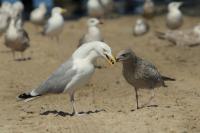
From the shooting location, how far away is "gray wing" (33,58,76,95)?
9.48 meters

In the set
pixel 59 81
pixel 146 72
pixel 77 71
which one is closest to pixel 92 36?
pixel 146 72

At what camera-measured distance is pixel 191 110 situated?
9.88m

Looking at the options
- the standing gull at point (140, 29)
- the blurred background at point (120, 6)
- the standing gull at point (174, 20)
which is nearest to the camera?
the standing gull at point (174, 20)

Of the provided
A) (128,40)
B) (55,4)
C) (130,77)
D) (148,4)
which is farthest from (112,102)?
(55,4)

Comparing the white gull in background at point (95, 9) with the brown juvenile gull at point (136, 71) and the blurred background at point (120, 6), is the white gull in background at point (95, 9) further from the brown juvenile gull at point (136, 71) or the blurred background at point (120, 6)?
the brown juvenile gull at point (136, 71)

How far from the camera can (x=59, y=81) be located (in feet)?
31.4

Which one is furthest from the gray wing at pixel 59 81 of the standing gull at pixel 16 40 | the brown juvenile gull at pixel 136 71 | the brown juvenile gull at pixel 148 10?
the brown juvenile gull at pixel 148 10

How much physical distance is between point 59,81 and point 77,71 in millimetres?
352

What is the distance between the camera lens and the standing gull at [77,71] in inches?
370

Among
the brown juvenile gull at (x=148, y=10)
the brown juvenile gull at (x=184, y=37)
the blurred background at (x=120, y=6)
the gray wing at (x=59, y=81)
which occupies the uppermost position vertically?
the blurred background at (x=120, y=6)

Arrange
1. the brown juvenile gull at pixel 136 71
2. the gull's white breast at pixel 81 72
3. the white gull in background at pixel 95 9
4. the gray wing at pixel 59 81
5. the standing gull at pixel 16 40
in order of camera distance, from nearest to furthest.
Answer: the gull's white breast at pixel 81 72
the gray wing at pixel 59 81
the brown juvenile gull at pixel 136 71
the standing gull at pixel 16 40
the white gull in background at pixel 95 9

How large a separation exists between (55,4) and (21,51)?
1639cm

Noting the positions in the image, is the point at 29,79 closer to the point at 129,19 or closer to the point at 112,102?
the point at 112,102

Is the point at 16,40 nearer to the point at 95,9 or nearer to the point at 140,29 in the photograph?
the point at 140,29
